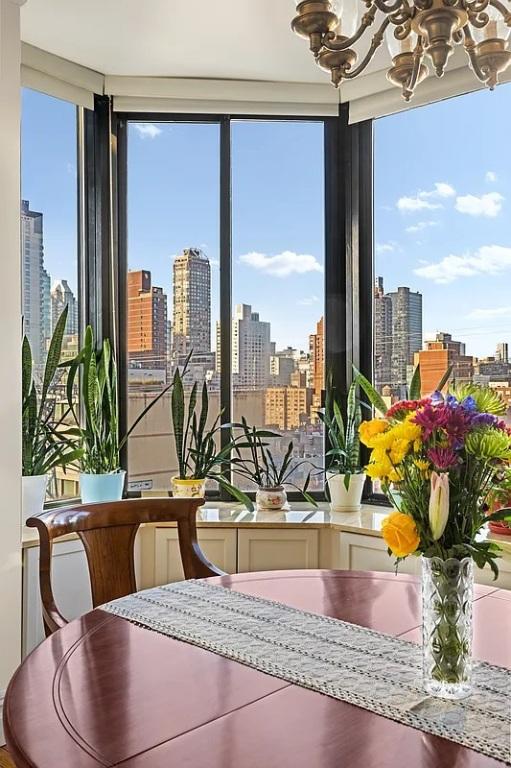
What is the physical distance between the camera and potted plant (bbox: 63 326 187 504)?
3.17m

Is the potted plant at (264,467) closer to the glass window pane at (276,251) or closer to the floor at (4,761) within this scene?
the glass window pane at (276,251)

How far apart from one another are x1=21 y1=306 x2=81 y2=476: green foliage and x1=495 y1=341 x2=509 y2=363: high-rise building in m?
1.83

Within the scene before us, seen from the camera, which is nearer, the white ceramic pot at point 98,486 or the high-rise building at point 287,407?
the white ceramic pot at point 98,486

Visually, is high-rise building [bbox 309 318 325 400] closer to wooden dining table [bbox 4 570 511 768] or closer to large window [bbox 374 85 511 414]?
large window [bbox 374 85 511 414]

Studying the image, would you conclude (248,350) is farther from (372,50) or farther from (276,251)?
(372,50)

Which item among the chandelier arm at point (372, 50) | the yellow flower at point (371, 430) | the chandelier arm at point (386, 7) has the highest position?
the chandelier arm at point (386, 7)

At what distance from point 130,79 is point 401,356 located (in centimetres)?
182

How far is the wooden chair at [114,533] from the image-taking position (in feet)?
6.50

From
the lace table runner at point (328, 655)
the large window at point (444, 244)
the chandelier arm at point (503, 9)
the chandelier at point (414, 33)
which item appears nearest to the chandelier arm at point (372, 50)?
the chandelier at point (414, 33)

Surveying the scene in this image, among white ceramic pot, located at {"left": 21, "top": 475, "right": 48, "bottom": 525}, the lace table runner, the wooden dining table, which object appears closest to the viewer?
the wooden dining table

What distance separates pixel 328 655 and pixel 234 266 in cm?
244

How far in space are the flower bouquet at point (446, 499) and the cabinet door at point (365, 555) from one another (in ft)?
5.36

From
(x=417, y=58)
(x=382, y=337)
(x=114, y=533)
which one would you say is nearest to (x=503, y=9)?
(x=417, y=58)

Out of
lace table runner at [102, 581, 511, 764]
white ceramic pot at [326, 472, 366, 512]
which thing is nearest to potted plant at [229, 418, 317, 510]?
white ceramic pot at [326, 472, 366, 512]
